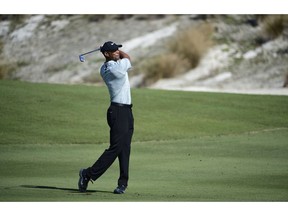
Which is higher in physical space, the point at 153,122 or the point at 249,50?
the point at 249,50

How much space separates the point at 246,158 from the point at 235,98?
1031 cm

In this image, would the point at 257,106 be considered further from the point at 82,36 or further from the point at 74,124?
the point at 82,36

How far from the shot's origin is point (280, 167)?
14.4 meters

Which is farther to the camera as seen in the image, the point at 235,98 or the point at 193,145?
the point at 235,98

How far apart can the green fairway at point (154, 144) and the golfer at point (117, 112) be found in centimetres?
26

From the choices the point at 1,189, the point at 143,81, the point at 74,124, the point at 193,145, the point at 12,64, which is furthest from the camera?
the point at 12,64

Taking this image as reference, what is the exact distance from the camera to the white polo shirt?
10.9m

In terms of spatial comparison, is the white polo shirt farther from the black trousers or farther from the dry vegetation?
the dry vegetation

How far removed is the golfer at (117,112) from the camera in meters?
10.9

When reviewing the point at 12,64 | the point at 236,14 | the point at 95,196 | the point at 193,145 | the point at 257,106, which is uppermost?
the point at 236,14

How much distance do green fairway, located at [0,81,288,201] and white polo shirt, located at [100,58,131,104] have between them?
1205mm

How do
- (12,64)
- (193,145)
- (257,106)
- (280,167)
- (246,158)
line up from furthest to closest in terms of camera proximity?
1. (12,64)
2. (257,106)
3. (193,145)
4. (246,158)
5. (280,167)

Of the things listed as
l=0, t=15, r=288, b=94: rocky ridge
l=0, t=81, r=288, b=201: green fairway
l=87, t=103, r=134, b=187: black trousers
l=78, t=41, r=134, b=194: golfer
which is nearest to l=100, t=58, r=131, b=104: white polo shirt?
l=78, t=41, r=134, b=194: golfer

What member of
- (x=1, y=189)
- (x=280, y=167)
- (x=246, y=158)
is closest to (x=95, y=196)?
(x=1, y=189)
